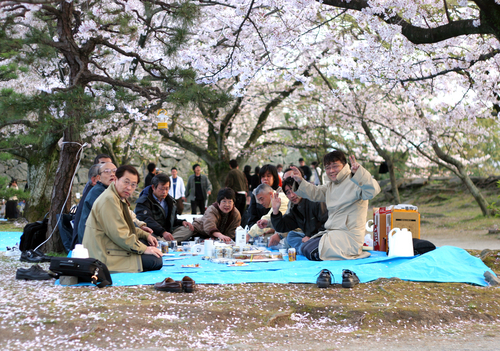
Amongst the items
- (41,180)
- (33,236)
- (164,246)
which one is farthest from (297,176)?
(41,180)

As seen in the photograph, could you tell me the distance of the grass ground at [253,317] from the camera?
8.88 feet

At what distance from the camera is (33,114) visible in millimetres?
5582

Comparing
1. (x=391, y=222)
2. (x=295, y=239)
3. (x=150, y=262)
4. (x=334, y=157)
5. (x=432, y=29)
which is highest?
(x=432, y=29)

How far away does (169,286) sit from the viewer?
3.75 metres

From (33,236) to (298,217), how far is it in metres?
3.65

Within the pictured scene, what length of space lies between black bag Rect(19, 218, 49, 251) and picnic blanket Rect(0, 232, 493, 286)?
2139 mm

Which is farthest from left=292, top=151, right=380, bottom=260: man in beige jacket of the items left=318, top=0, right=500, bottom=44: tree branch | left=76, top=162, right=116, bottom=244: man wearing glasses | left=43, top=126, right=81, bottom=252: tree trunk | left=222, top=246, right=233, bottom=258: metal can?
left=43, top=126, right=81, bottom=252: tree trunk

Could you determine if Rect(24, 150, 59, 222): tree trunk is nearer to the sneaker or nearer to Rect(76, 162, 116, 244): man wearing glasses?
the sneaker

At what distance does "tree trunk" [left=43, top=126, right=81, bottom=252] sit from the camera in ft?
20.1

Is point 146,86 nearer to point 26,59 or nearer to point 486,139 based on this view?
point 26,59

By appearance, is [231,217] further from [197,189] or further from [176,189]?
[197,189]

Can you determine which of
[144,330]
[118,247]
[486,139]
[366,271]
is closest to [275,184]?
[366,271]

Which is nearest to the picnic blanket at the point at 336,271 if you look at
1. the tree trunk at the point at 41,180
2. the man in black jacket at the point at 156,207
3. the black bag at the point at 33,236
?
the man in black jacket at the point at 156,207

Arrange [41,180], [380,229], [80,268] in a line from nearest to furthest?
[80,268] < [380,229] < [41,180]
